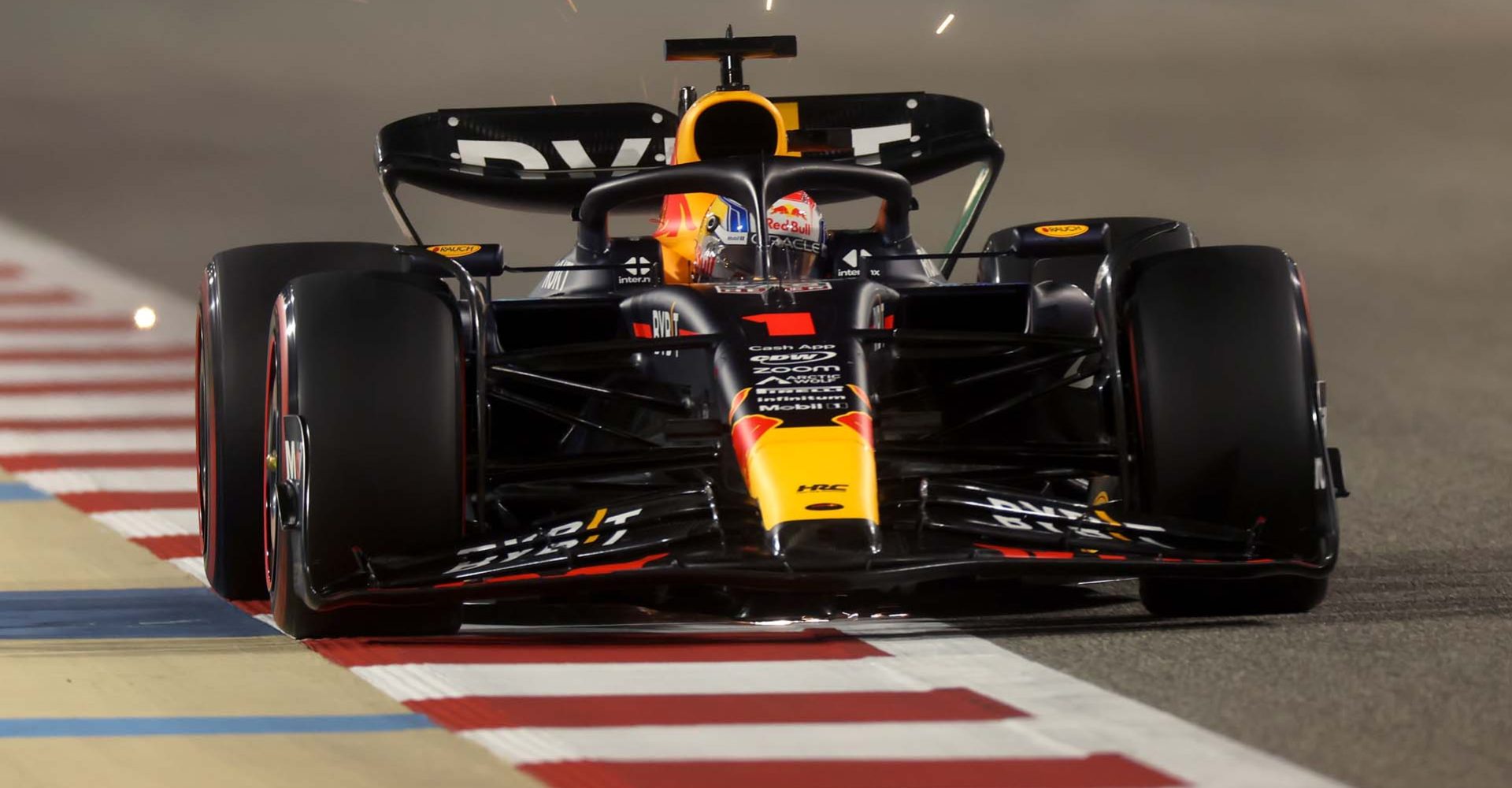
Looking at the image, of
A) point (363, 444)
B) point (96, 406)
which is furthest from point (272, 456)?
point (96, 406)

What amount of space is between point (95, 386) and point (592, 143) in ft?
13.2

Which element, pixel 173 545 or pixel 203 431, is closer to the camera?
pixel 203 431

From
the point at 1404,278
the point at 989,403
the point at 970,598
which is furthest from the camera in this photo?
the point at 1404,278

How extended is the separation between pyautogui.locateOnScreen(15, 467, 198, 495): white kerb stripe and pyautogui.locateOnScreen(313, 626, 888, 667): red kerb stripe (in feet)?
12.0

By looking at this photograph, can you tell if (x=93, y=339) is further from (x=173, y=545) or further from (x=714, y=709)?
(x=714, y=709)

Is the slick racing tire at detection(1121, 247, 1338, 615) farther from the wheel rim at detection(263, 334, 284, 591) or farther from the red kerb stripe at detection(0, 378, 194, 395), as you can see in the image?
the red kerb stripe at detection(0, 378, 194, 395)

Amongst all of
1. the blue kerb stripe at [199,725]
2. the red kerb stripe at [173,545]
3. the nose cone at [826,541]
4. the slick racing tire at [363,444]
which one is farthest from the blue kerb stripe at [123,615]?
the nose cone at [826,541]

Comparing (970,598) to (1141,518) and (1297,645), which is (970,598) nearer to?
(1141,518)

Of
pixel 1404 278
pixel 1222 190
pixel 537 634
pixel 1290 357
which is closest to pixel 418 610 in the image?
pixel 537 634

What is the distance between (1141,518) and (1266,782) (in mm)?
1579

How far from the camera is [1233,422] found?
5.24 metres

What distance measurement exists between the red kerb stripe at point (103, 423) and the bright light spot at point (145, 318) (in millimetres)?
2344

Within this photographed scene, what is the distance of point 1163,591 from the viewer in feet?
17.4

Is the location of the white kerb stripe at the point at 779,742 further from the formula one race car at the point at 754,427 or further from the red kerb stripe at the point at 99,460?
the red kerb stripe at the point at 99,460
